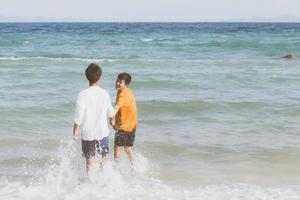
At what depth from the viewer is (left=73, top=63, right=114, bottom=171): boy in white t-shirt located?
6.19 m

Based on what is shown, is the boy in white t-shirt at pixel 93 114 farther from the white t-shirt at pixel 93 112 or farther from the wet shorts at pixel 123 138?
the wet shorts at pixel 123 138

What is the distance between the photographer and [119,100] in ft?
23.1

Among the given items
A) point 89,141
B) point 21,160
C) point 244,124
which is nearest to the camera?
point 89,141

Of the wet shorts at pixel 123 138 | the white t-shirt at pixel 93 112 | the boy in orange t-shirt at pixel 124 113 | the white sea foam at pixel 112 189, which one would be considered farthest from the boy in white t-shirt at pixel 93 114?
the wet shorts at pixel 123 138

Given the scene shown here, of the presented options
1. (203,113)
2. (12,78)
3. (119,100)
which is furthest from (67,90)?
(119,100)

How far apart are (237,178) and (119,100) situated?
5.82ft

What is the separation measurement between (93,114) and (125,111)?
0.97 m

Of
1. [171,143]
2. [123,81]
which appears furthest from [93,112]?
[171,143]

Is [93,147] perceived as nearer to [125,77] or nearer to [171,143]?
[125,77]

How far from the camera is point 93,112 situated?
625 cm

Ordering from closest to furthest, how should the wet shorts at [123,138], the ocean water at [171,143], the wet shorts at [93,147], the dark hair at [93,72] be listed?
the dark hair at [93,72]
the wet shorts at [93,147]
the ocean water at [171,143]
the wet shorts at [123,138]

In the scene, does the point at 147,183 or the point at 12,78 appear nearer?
the point at 147,183

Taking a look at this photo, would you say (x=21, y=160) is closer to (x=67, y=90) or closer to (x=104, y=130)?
(x=104, y=130)

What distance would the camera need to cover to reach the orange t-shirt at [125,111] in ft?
23.3
